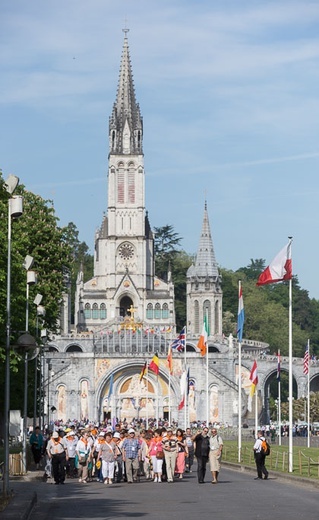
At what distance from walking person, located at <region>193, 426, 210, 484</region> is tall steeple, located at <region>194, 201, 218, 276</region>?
123 m

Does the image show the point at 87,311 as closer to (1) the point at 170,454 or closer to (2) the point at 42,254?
(2) the point at 42,254

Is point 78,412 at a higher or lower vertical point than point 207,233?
lower

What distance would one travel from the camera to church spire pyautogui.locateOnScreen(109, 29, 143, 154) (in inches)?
6565

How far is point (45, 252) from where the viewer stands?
237 ft

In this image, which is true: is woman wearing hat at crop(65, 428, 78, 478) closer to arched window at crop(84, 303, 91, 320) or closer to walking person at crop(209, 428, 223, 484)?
walking person at crop(209, 428, 223, 484)

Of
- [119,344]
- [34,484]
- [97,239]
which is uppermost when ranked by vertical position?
[97,239]

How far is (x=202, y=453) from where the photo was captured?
44688 millimetres

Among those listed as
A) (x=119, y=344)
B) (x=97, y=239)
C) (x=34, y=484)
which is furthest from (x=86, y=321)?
(x=34, y=484)

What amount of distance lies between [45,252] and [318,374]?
80080 millimetres

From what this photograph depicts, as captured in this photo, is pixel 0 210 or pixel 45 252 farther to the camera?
pixel 45 252

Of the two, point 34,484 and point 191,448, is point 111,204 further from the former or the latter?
point 34,484

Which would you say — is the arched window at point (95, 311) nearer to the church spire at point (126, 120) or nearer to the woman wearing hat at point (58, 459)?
the church spire at point (126, 120)

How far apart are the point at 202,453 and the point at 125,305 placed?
122 metres

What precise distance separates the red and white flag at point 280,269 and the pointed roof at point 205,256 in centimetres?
12145
